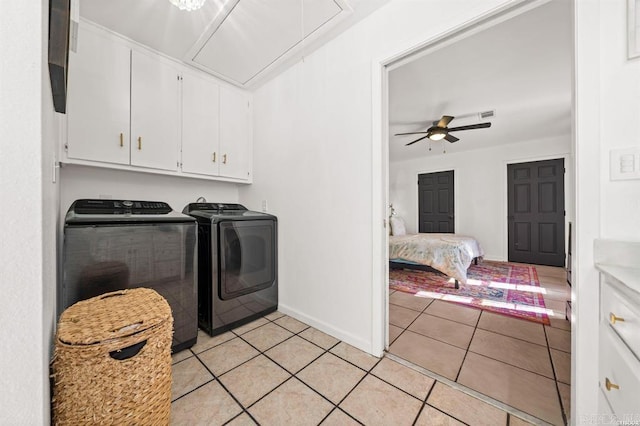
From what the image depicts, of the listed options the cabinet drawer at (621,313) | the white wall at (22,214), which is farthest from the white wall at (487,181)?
the white wall at (22,214)

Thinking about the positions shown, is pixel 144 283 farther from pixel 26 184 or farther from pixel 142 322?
pixel 26 184

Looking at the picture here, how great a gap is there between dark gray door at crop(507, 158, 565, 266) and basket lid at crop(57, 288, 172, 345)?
19.3 ft

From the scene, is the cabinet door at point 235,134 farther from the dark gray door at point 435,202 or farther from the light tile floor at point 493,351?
the dark gray door at point 435,202

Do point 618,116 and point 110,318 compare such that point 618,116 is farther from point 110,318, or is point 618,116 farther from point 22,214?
point 110,318

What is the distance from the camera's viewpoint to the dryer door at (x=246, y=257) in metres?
1.91

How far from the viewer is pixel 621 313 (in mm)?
732

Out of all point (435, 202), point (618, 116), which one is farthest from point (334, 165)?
point (435, 202)

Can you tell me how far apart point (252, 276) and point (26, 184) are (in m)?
1.66

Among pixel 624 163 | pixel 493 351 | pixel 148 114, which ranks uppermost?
pixel 148 114

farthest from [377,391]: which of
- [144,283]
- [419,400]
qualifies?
[144,283]

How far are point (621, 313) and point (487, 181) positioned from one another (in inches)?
198

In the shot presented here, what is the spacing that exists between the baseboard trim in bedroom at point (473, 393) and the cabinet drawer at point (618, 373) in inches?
15.6

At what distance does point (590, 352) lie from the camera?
3.05ft

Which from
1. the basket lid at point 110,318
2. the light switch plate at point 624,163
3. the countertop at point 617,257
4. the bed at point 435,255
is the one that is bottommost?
the bed at point 435,255
